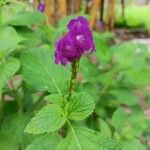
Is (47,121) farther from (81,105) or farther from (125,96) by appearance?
(125,96)

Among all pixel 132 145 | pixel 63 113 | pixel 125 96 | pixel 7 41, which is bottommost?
pixel 132 145

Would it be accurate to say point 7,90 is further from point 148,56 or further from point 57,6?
point 57,6

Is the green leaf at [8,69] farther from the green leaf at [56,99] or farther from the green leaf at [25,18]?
the green leaf at [25,18]

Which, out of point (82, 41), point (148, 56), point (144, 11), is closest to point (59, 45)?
point (82, 41)

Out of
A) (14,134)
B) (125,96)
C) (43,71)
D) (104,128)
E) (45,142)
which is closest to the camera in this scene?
(45,142)

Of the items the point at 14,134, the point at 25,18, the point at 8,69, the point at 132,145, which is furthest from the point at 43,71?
the point at 132,145

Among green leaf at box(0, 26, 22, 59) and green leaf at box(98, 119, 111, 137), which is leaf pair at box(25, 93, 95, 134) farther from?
green leaf at box(98, 119, 111, 137)

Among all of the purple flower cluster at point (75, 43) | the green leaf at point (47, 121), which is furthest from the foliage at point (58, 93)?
the purple flower cluster at point (75, 43)
